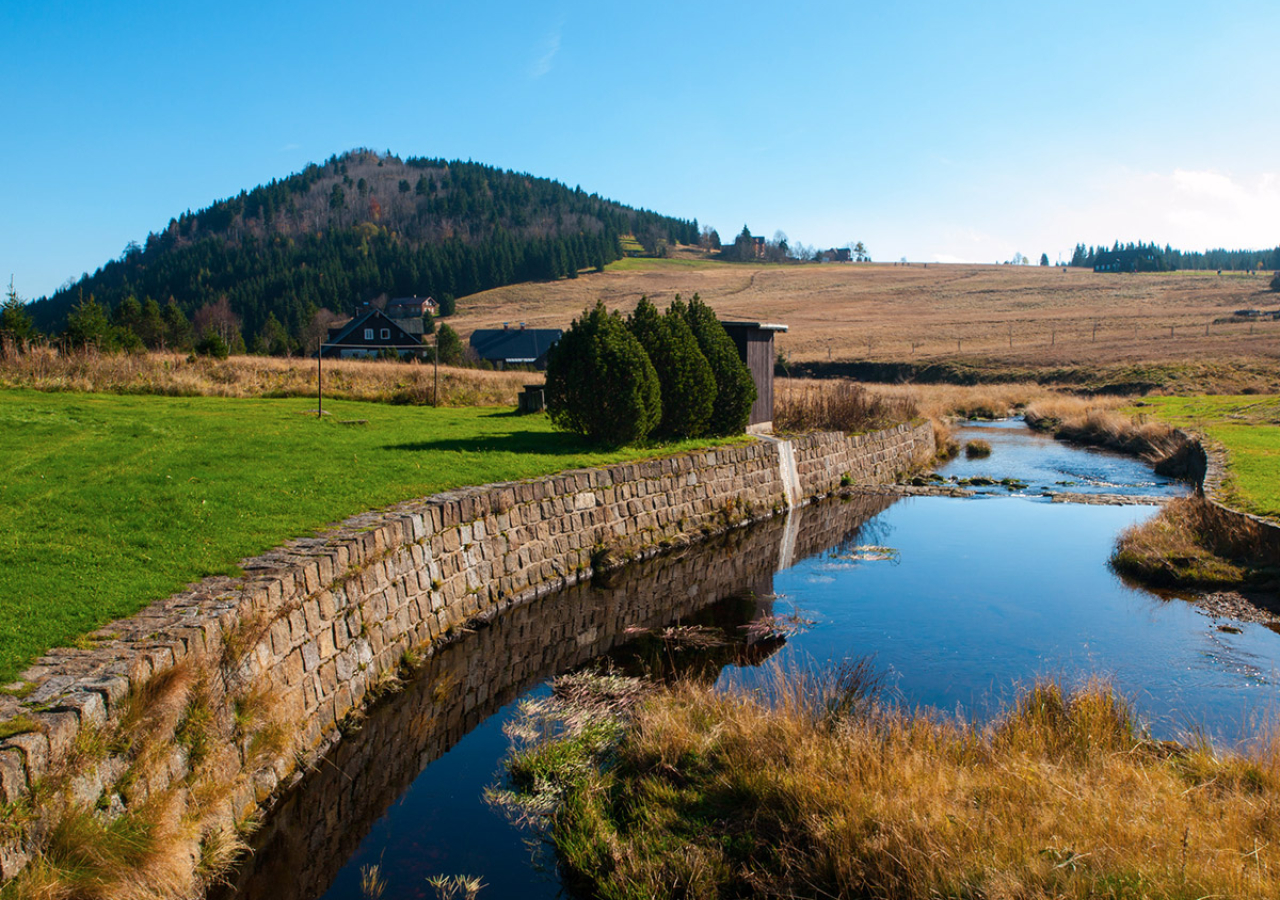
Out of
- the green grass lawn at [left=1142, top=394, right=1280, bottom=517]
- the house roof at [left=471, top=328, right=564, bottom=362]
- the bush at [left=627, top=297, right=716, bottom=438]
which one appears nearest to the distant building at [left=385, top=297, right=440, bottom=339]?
the house roof at [left=471, top=328, right=564, bottom=362]

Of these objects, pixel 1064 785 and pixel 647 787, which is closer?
pixel 1064 785

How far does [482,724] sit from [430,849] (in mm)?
1854

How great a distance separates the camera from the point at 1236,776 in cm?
524

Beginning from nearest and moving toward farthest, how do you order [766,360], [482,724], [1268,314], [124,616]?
[124,616], [482,724], [766,360], [1268,314]

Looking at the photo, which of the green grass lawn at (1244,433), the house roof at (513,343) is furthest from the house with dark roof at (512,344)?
the green grass lawn at (1244,433)

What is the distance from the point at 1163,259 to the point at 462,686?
428ft

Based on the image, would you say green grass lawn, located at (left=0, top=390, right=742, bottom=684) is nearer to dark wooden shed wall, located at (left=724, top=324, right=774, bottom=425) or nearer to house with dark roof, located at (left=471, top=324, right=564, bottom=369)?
dark wooden shed wall, located at (left=724, top=324, right=774, bottom=425)

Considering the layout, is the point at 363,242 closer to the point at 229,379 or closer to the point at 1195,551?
the point at 229,379

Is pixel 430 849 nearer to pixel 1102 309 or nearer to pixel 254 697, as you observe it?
pixel 254 697

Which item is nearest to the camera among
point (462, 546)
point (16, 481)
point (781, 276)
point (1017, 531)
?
point (16, 481)

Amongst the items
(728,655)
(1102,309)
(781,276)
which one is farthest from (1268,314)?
(728,655)

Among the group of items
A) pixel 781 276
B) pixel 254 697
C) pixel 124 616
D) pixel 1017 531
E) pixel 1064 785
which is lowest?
pixel 1017 531

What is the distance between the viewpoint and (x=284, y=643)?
614 centimetres

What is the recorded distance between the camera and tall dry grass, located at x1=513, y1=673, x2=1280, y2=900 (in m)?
4.11
